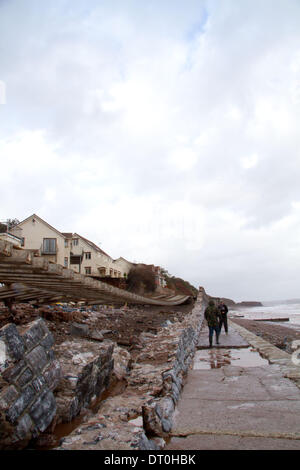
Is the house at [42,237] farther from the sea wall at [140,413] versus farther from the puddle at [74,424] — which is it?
the puddle at [74,424]

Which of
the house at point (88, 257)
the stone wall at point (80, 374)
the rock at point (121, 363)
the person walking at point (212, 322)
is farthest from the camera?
the house at point (88, 257)

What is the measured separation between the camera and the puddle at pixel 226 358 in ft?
20.5

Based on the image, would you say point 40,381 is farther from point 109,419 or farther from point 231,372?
point 231,372

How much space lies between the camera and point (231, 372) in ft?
18.2

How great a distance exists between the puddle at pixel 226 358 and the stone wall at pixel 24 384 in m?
3.93

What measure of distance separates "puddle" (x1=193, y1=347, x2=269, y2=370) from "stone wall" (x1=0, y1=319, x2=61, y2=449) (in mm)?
3932

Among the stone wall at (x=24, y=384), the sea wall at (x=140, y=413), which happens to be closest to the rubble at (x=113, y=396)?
the sea wall at (x=140, y=413)

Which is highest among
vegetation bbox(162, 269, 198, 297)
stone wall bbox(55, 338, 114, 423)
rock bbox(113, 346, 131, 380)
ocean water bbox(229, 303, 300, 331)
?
vegetation bbox(162, 269, 198, 297)

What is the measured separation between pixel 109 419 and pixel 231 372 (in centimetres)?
345

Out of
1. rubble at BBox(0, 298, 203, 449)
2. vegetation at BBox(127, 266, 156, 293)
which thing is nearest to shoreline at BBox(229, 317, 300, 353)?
rubble at BBox(0, 298, 203, 449)

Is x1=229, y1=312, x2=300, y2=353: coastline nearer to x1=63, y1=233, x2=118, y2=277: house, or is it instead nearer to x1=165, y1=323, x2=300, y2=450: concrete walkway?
x1=165, y1=323, x2=300, y2=450: concrete walkway

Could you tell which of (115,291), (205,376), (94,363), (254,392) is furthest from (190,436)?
(115,291)

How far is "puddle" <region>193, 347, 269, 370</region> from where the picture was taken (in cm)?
625

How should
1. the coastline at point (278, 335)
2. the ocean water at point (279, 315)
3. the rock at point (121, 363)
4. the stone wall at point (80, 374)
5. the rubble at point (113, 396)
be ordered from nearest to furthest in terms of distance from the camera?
the rubble at point (113, 396) < the stone wall at point (80, 374) < the rock at point (121, 363) < the coastline at point (278, 335) < the ocean water at point (279, 315)
